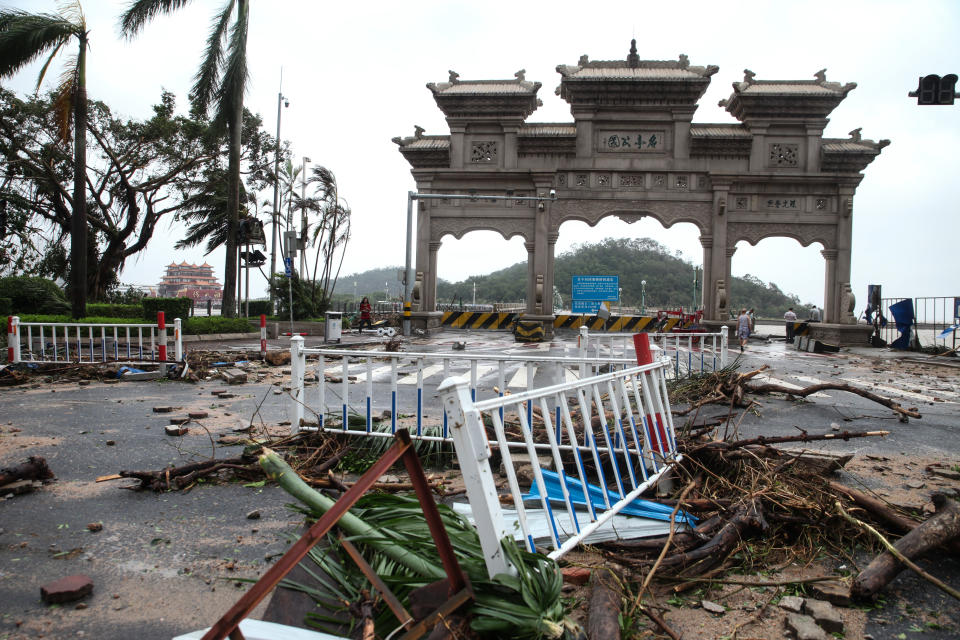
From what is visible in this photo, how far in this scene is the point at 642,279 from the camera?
6662 centimetres

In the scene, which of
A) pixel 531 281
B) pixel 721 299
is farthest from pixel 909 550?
pixel 721 299

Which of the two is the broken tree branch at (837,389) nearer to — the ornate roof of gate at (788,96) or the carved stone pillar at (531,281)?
the carved stone pillar at (531,281)

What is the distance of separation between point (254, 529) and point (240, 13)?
2054cm

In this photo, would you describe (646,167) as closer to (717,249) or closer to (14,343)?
(717,249)

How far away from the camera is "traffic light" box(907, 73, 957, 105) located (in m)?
11.5

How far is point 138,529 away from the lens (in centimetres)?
348

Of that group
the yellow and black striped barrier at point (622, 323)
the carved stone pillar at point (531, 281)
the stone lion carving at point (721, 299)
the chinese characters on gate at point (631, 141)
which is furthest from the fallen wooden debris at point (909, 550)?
the chinese characters on gate at point (631, 141)

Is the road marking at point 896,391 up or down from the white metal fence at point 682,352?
down

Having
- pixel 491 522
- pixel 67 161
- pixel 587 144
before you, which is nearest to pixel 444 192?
pixel 587 144

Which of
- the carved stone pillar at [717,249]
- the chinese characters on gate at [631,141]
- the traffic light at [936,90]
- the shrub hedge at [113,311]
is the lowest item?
the shrub hedge at [113,311]

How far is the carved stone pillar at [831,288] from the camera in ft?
76.8

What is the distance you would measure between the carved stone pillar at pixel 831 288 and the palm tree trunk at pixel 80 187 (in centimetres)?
2703

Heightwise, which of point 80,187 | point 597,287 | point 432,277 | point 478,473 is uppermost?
point 80,187

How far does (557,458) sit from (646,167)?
Result: 912 inches
